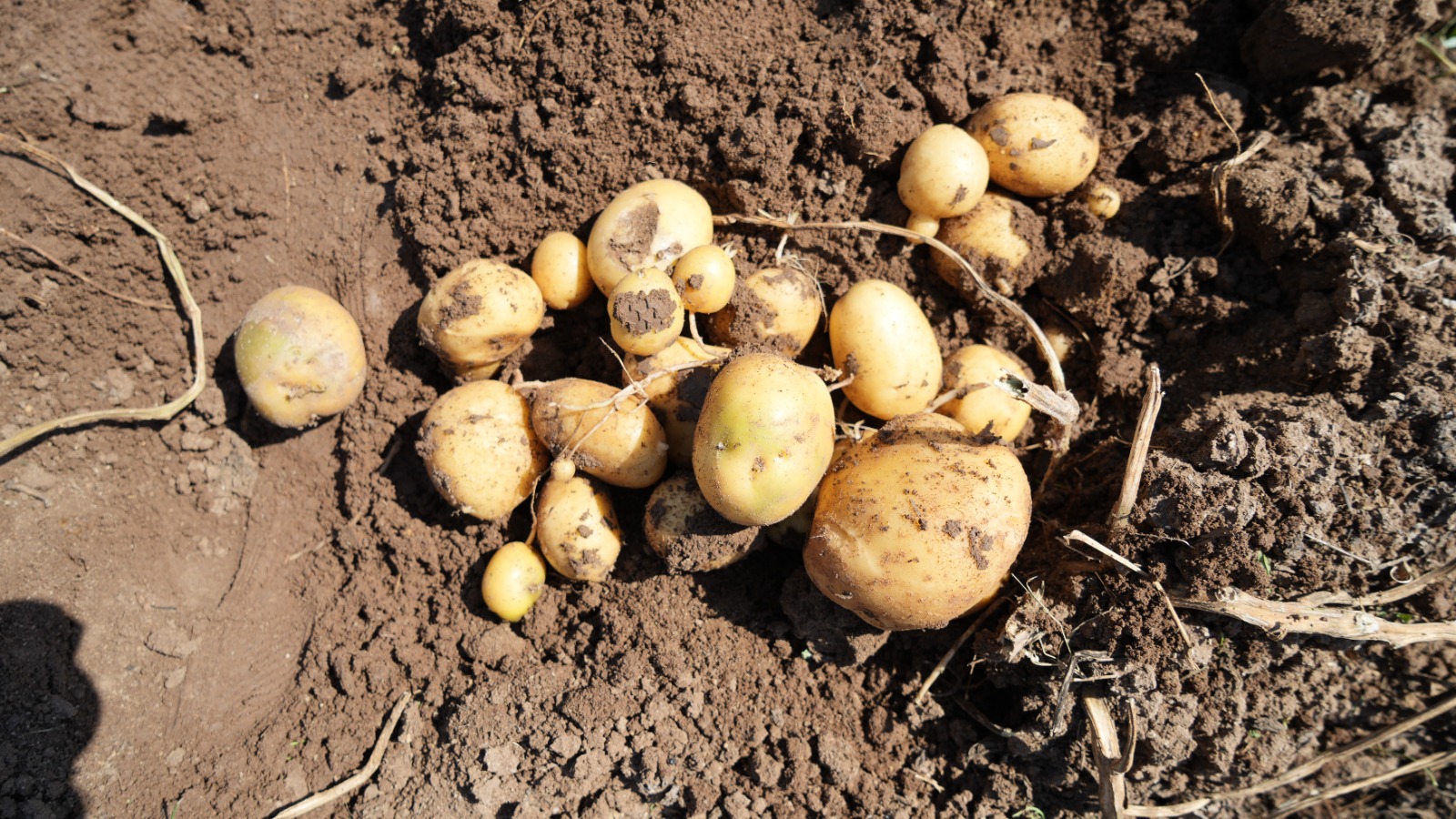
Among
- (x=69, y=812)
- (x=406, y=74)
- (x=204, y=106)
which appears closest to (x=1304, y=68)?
(x=406, y=74)

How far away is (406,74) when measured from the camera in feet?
9.71

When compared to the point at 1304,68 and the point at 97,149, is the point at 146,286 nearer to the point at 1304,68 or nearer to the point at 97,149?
the point at 97,149

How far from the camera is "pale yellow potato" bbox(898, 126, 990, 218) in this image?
2.59m

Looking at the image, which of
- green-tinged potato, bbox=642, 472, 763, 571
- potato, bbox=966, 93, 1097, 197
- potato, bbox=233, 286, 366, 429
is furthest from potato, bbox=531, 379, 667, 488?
potato, bbox=966, 93, 1097, 197

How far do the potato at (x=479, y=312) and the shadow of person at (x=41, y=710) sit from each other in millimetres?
1729

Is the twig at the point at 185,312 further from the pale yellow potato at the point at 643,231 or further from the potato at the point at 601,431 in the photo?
the pale yellow potato at the point at 643,231

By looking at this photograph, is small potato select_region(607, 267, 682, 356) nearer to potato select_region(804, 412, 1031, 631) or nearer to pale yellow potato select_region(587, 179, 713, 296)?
pale yellow potato select_region(587, 179, 713, 296)

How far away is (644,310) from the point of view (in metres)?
2.36

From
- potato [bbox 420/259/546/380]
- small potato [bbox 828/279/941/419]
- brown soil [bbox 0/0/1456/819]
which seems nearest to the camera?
brown soil [bbox 0/0/1456/819]

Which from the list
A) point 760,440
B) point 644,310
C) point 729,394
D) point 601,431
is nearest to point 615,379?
point 601,431

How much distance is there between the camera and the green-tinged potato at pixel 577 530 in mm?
2527

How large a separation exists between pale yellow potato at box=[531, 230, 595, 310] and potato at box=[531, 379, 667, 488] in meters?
0.39

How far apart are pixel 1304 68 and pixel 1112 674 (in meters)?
2.43

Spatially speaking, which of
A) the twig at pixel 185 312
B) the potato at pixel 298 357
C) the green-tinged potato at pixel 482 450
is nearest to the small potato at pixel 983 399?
the green-tinged potato at pixel 482 450
